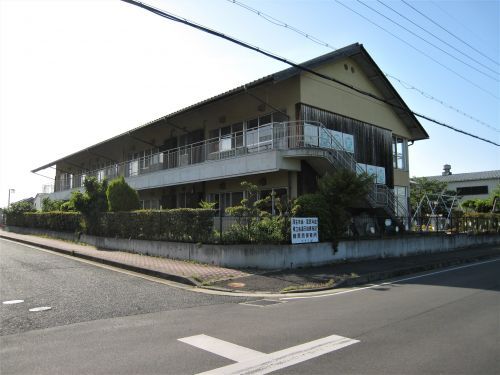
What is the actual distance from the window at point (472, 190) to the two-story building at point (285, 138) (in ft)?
121

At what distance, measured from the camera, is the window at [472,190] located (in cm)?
5772

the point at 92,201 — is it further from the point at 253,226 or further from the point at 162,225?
the point at 253,226

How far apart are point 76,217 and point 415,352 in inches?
926

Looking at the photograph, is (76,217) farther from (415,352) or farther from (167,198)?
(415,352)

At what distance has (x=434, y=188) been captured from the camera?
177 feet

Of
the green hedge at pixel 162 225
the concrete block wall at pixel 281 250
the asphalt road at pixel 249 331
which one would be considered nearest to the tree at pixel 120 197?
the green hedge at pixel 162 225

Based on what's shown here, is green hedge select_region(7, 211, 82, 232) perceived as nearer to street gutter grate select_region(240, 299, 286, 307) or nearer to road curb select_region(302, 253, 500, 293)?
road curb select_region(302, 253, 500, 293)

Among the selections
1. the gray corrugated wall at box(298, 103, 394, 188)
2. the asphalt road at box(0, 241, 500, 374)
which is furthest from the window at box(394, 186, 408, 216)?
the asphalt road at box(0, 241, 500, 374)

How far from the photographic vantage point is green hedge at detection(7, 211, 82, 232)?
25.5m

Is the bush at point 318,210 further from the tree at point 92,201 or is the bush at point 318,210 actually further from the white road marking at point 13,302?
the tree at point 92,201

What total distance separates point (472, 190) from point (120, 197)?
53.6 metres

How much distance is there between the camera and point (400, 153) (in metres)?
27.1

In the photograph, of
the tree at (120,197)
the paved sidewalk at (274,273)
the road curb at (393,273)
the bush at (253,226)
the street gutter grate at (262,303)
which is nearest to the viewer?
the street gutter grate at (262,303)

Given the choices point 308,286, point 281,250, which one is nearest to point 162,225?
point 281,250
